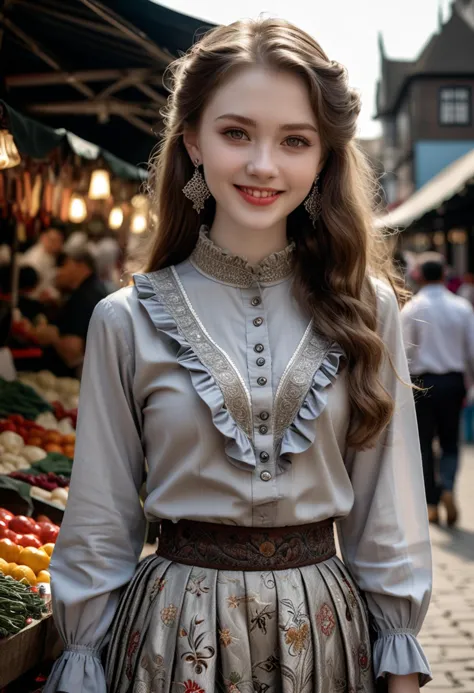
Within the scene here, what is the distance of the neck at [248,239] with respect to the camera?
2.62m

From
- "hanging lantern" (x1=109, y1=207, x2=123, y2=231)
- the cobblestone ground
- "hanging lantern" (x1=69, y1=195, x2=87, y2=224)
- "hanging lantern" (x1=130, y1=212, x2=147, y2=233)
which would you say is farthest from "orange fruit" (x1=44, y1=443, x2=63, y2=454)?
"hanging lantern" (x1=130, y1=212, x2=147, y2=233)

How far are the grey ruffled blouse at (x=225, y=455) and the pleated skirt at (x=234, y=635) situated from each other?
7cm

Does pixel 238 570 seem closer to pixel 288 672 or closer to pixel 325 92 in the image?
pixel 288 672

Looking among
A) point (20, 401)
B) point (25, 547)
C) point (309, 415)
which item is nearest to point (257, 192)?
point (309, 415)

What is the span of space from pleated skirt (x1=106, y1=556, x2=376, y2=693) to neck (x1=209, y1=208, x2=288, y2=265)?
2.61ft

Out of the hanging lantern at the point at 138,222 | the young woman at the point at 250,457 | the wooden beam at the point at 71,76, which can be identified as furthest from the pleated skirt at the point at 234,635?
the hanging lantern at the point at 138,222

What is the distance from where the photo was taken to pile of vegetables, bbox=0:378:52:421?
22.5 ft

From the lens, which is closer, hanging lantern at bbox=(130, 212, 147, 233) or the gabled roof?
hanging lantern at bbox=(130, 212, 147, 233)

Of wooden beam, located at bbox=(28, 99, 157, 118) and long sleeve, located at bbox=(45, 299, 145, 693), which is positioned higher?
wooden beam, located at bbox=(28, 99, 157, 118)

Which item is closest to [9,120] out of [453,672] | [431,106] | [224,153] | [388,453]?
[224,153]

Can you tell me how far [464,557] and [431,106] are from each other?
37168 millimetres

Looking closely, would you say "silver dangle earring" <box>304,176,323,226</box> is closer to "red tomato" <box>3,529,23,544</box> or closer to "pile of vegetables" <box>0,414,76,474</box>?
"red tomato" <box>3,529,23,544</box>

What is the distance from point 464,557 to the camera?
7660mm

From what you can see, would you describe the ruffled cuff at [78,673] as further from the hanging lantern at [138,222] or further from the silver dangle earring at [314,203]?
the hanging lantern at [138,222]
